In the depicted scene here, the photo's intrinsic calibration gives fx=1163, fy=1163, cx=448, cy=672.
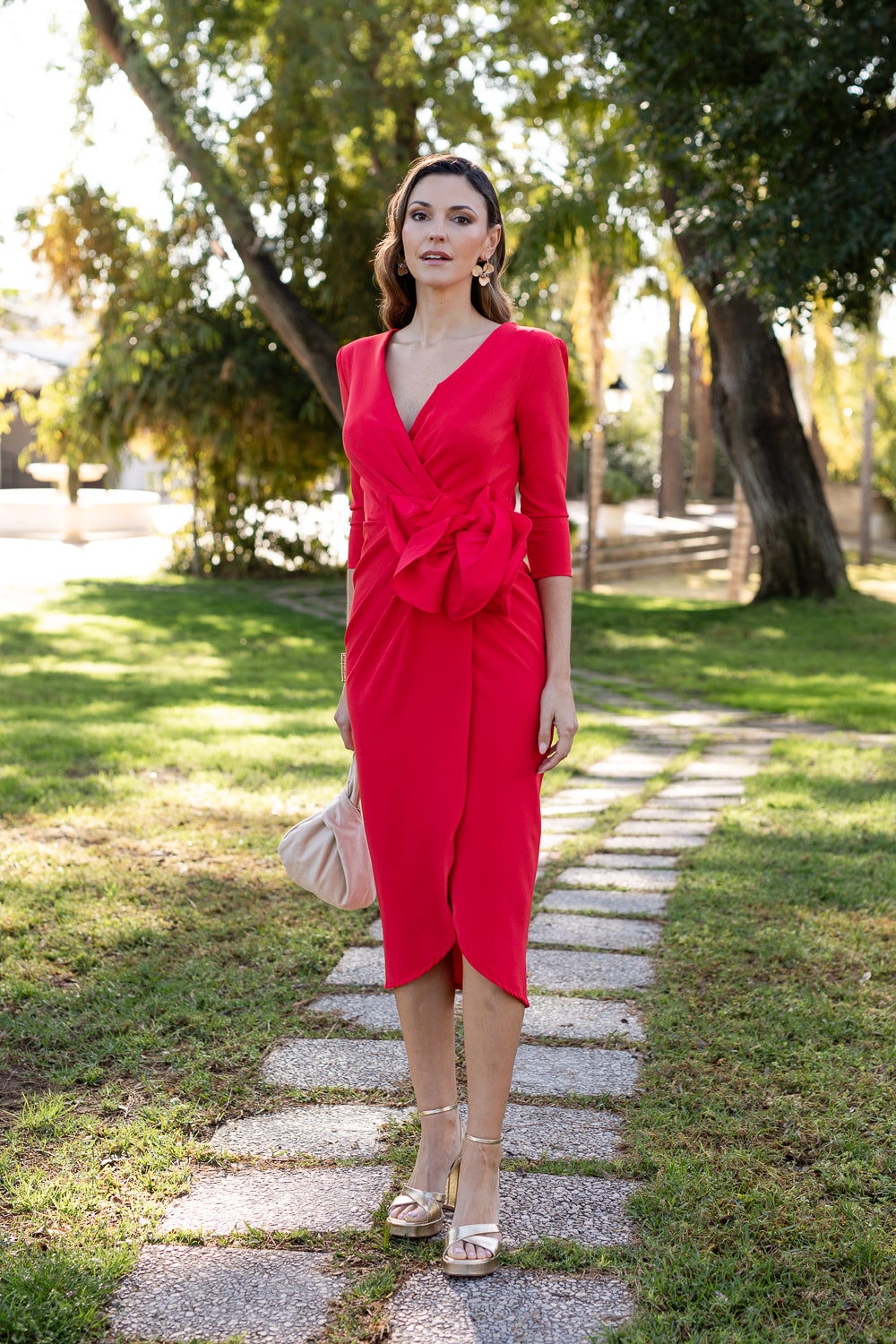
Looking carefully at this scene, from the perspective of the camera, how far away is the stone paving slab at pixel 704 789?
507 centimetres

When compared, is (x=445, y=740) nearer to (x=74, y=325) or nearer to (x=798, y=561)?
(x=798, y=561)

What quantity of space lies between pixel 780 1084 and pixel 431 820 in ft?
3.55

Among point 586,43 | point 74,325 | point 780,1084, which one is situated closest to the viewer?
point 780,1084

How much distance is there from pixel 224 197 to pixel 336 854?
8.77 metres

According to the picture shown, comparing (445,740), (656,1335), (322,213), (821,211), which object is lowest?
(656,1335)

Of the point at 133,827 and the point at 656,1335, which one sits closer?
the point at 656,1335

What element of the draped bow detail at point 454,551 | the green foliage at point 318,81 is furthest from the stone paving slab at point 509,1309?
the green foliage at point 318,81

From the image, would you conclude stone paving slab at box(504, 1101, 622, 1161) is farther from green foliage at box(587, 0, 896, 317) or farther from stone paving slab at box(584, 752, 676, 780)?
green foliage at box(587, 0, 896, 317)

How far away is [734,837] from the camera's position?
4324mm

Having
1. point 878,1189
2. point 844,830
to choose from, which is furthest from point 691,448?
point 878,1189

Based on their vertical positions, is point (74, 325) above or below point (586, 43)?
below

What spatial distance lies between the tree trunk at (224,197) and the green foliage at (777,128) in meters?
3.05

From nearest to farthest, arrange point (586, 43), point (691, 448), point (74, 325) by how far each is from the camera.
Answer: point (586, 43) < point (74, 325) < point (691, 448)

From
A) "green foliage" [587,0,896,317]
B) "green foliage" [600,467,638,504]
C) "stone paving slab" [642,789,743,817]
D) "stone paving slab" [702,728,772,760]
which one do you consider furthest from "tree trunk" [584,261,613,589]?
"stone paving slab" [642,789,743,817]
